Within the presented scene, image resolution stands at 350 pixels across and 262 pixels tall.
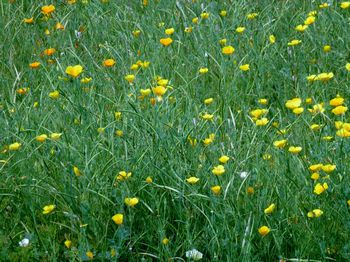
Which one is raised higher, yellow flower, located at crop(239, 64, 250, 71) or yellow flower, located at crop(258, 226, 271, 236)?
yellow flower, located at crop(258, 226, 271, 236)

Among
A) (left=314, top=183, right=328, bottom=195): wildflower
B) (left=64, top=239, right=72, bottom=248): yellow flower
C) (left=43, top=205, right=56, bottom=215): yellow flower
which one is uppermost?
(left=314, top=183, right=328, bottom=195): wildflower

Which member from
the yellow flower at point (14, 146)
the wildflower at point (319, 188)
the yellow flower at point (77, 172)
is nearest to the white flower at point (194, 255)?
the wildflower at point (319, 188)

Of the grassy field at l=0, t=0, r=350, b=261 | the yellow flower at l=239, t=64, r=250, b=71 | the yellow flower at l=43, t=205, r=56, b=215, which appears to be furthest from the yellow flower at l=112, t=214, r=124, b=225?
the yellow flower at l=239, t=64, r=250, b=71

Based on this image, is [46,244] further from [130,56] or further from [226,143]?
[130,56]

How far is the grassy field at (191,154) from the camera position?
2627 mm

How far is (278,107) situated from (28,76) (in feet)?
4.48

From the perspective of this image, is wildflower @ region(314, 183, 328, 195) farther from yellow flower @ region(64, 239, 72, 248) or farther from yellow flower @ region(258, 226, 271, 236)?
yellow flower @ region(64, 239, 72, 248)

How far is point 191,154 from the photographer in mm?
2965

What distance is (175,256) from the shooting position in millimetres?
2701

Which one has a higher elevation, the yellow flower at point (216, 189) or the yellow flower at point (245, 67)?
the yellow flower at point (216, 189)

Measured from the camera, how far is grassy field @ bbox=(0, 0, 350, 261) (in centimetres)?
263

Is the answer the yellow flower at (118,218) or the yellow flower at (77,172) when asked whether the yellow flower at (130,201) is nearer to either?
the yellow flower at (118,218)

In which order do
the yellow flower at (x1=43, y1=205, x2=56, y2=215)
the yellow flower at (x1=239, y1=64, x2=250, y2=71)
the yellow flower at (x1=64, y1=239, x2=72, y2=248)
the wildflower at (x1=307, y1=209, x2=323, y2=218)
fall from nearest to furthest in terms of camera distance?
the wildflower at (x1=307, y1=209, x2=323, y2=218) → the yellow flower at (x1=64, y1=239, x2=72, y2=248) → the yellow flower at (x1=43, y1=205, x2=56, y2=215) → the yellow flower at (x1=239, y1=64, x2=250, y2=71)

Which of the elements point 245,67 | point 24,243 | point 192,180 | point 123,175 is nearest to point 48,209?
point 24,243
